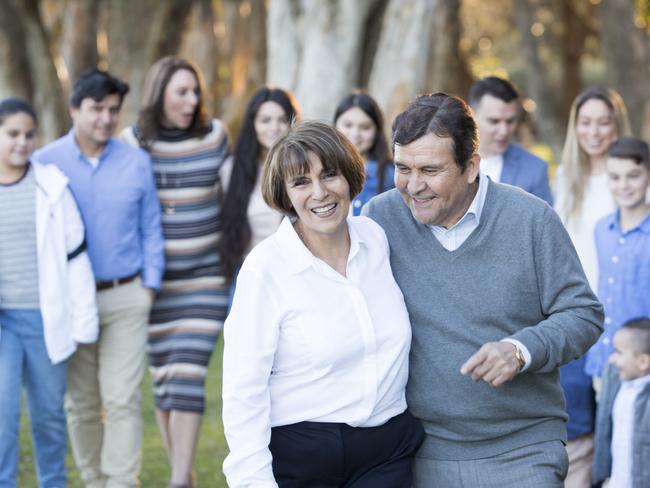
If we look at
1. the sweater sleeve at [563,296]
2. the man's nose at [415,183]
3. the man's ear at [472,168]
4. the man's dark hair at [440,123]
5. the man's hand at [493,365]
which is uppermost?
the man's dark hair at [440,123]

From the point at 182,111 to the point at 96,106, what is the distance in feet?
Answer: 1.87

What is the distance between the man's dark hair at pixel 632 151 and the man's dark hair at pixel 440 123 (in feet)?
7.77

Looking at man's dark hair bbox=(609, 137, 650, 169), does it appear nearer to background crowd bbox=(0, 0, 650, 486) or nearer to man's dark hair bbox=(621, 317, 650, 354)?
→ background crowd bbox=(0, 0, 650, 486)

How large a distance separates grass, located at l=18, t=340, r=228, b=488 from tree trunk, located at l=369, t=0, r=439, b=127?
4021 mm

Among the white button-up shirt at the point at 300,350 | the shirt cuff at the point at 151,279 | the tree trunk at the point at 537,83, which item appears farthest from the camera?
the tree trunk at the point at 537,83

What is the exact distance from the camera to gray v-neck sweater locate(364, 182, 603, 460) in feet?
12.9

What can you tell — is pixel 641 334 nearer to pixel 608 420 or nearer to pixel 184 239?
pixel 608 420

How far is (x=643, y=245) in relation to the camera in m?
5.97

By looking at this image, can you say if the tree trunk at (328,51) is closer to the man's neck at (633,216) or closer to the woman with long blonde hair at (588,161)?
the woman with long blonde hair at (588,161)

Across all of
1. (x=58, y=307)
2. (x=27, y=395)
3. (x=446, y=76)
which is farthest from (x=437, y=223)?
(x=446, y=76)

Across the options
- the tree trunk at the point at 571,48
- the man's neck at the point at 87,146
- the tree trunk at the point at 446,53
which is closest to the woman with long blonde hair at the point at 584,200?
the man's neck at the point at 87,146

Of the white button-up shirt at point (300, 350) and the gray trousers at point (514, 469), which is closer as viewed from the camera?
the white button-up shirt at point (300, 350)

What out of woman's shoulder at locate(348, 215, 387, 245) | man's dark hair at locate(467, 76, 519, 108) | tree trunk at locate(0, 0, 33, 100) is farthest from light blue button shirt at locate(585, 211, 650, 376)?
tree trunk at locate(0, 0, 33, 100)

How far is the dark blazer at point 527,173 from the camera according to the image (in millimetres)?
6445
